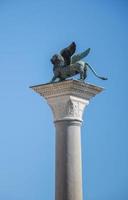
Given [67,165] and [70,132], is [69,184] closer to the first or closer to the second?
[67,165]

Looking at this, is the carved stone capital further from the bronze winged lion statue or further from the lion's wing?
the lion's wing

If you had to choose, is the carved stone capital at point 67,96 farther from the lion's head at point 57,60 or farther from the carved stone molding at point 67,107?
the lion's head at point 57,60

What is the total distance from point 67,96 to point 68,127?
669mm

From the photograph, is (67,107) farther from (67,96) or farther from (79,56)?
(79,56)

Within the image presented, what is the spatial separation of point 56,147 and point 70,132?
1.47 ft

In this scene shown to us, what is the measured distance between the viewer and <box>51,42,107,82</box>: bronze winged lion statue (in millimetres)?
9656

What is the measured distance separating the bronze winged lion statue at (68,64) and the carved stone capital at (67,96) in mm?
344

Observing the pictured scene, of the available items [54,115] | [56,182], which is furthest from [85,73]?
[56,182]

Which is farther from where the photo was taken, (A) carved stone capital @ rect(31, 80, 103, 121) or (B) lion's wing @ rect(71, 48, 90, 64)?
(B) lion's wing @ rect(71, 48, 90, 64)

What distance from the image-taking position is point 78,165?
9.06 metres

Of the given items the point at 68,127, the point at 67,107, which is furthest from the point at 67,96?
the point at 68,127

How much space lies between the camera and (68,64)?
9.89m

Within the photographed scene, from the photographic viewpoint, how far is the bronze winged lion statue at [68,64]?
9656 mm

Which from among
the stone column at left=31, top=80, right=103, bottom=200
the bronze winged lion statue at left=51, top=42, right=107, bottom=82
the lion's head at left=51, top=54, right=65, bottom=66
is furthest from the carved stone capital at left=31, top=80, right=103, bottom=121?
the lion's head at left=51, top=54, right=65, bottom=66
